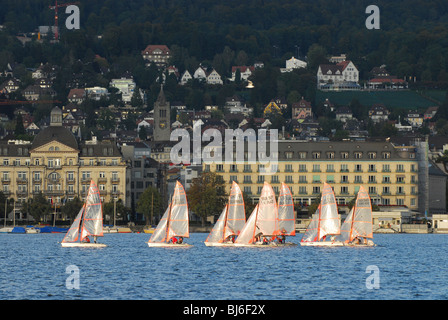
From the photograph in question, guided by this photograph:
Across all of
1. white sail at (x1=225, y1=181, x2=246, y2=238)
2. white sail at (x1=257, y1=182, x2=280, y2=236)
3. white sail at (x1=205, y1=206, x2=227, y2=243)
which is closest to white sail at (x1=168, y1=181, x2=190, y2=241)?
white sail at (x1=225, y1=181, x2=246, y2=238)

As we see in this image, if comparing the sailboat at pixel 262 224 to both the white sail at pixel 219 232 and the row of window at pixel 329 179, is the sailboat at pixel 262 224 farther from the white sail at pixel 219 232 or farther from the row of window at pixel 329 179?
the row of window at pixel 329 179

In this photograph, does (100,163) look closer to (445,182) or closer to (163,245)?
Answer: (445,182)

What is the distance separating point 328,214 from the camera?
116750 millimetres

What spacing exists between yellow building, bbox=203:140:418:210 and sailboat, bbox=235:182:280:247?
60.2m

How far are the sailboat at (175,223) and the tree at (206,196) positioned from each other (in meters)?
48.5

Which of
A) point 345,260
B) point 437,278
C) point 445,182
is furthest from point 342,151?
point 437,278

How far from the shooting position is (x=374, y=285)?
79.3m

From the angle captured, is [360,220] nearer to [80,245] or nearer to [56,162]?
[80,245]

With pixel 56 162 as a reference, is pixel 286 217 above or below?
below

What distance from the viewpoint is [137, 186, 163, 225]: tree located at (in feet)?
557

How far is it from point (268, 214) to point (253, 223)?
134 centimetres

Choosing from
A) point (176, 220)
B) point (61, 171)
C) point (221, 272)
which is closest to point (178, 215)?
point (176, 220)

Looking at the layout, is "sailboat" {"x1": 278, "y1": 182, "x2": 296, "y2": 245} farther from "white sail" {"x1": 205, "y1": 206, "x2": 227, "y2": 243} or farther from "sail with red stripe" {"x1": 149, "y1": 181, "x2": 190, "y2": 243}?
"sail with red stripe" {"x1": 149, "y1": 181, "x2": 190, "y2": 243}

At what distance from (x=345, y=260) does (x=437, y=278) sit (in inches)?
600
